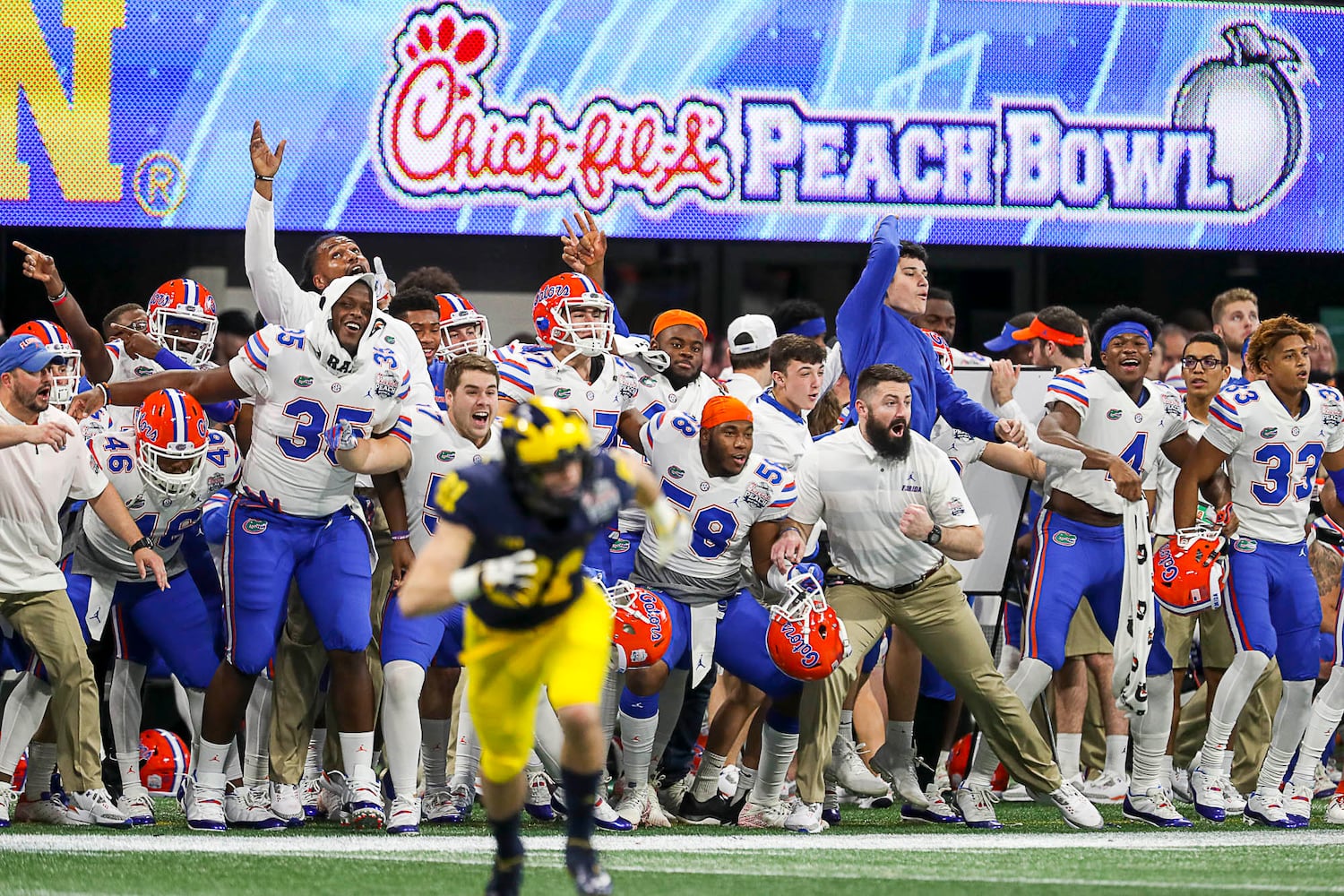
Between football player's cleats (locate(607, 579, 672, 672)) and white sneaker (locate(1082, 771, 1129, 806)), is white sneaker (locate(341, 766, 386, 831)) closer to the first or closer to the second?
football player's cleats (locate(607, 579, 672, 672))

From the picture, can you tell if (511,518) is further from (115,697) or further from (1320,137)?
(1320,137)

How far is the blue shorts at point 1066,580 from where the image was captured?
7777 mm

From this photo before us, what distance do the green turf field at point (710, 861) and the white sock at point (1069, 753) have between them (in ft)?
2.26

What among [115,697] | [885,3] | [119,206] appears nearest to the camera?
[115,697]

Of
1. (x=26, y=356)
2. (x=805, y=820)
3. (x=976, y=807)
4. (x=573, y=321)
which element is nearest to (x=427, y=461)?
(x=573, y=321)

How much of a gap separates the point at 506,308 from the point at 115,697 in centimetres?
384

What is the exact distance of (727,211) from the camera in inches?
410

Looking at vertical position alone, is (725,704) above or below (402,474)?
below

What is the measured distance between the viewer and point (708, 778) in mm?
7523

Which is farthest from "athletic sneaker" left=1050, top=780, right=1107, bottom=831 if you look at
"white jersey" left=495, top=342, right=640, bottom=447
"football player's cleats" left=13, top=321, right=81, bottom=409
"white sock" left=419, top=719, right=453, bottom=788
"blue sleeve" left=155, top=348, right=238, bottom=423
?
"football player's cleats" left=13, top=321, right=81, bottom=409

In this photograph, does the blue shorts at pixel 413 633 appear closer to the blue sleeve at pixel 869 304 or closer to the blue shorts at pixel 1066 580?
the blue sleeve at pixel 869 304

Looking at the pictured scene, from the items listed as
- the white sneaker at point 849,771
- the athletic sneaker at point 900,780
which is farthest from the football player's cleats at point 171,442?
the athletic sneaker at point 900,780

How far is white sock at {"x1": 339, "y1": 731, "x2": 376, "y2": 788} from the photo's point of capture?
6.88 metres

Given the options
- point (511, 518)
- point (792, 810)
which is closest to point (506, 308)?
point (792, 810)
